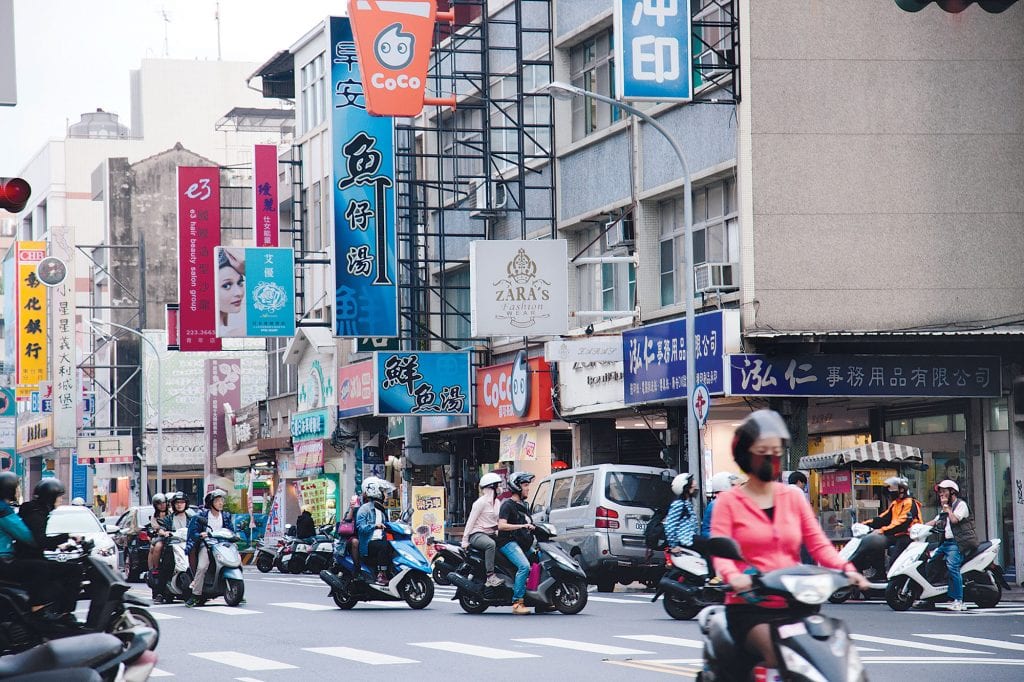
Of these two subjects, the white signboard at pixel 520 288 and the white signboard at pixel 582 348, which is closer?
the white signboard at pixel 582 348

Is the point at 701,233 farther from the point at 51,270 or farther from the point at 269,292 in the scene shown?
the point at 51,270

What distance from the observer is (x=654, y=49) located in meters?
28.6

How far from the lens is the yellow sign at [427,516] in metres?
35.3

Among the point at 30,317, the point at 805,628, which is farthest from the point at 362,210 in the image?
the point at 30,317

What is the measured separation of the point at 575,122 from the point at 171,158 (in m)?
48.6

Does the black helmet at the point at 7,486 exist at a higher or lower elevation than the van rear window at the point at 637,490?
higher

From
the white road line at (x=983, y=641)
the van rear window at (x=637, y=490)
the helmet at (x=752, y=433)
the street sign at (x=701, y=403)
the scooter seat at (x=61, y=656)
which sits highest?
the street sign at (x=701, y=403)

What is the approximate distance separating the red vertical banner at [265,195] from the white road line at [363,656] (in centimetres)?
3217

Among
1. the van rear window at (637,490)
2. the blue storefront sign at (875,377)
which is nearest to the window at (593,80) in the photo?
the blue storefront sign at (875,377)

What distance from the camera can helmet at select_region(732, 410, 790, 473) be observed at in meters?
7.84

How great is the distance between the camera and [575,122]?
37094 mm

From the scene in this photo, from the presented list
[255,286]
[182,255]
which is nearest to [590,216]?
[255,286]

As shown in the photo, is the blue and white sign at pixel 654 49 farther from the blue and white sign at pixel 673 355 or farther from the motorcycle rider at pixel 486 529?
the motorcycle rider at pixel 486 529

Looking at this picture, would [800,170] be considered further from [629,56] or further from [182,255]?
[182,255]
